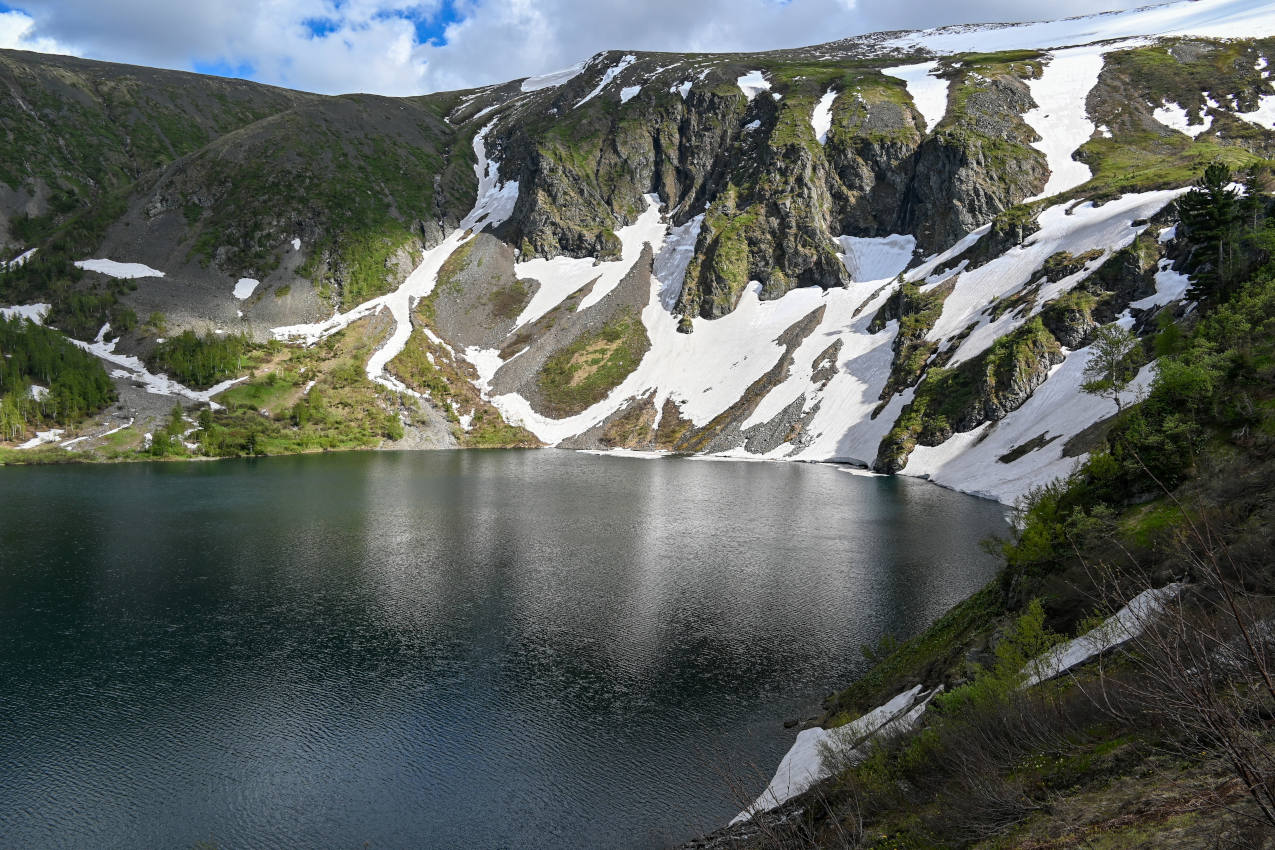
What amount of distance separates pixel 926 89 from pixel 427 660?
168m

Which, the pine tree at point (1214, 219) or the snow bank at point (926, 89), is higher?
the snow bank at point (926, 89)

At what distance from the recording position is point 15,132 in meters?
178

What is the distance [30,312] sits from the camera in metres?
128

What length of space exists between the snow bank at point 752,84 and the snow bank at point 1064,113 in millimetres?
57542

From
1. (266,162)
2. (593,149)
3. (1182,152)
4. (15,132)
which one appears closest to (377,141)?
(266,162)

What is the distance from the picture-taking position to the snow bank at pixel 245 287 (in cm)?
13912

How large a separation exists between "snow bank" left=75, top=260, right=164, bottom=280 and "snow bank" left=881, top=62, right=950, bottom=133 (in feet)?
508

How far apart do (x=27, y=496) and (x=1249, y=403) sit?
283ft

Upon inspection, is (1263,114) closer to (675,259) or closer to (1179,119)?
(1179,119)

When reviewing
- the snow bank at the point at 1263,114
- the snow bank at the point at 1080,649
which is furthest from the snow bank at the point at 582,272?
the snow bank at the point at 1080,649

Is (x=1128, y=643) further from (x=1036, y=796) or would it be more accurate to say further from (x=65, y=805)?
(x=65, y=805)

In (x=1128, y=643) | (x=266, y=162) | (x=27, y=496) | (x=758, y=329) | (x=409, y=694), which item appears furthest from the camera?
(x=266, y=162)

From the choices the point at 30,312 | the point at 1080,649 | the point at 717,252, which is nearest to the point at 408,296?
the point at 717,252

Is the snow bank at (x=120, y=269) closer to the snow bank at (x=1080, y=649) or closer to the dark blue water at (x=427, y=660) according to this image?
the dark blue water at (x=427, y=660)
